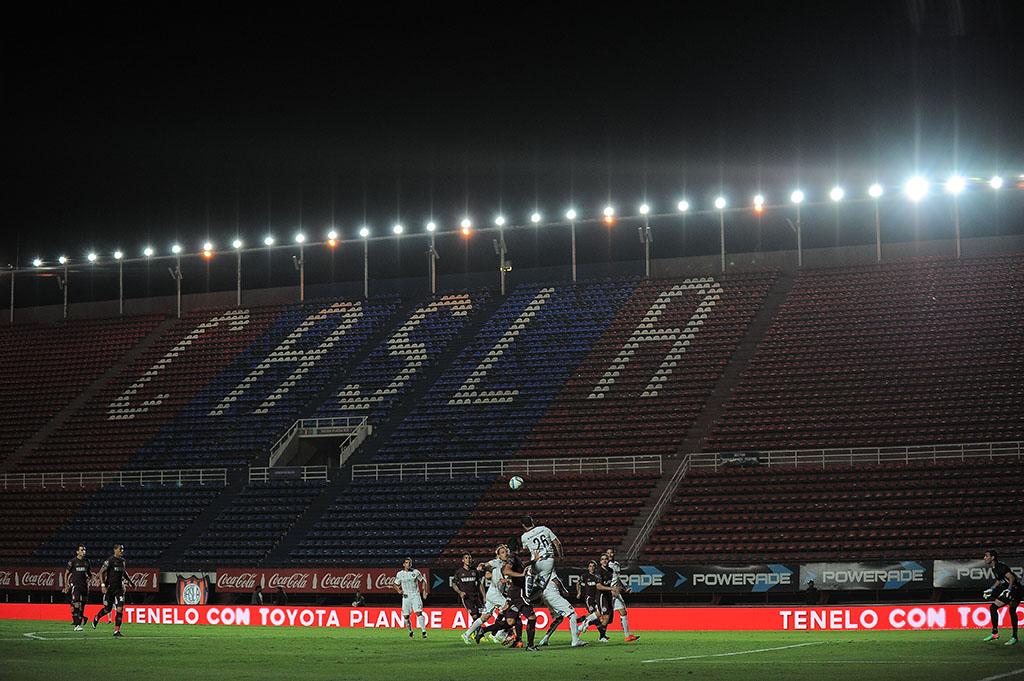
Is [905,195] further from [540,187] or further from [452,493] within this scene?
[452,493]

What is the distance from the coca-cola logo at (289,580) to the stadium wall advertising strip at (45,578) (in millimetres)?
4038

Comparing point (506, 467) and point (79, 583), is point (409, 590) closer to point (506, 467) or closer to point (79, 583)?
point (79, 583)

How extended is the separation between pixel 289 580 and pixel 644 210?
79.2 feet

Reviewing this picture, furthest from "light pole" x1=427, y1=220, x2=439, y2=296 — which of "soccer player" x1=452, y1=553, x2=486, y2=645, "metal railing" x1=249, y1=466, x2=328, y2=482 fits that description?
"soccer player" x1=452, y1=553, x2=486, y2=645

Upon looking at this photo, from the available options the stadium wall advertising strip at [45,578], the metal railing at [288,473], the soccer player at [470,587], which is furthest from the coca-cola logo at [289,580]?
the soccer player at [470,587]

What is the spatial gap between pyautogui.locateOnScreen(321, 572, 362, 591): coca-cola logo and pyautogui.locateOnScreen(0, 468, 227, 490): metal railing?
1091 cm

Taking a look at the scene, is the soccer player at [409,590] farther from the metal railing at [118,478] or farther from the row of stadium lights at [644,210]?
the row of stadium lights at [644,210]

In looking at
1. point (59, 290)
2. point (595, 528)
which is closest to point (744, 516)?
point (595, 528)

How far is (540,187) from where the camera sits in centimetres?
6219

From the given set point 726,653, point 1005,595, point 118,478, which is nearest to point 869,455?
point 1005,595

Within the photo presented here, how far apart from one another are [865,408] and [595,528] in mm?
10335

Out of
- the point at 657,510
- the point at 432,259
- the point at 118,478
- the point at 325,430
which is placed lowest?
the point at 657,510

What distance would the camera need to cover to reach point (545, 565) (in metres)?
23.2

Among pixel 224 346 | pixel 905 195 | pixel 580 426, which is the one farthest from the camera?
pixel 224 346
